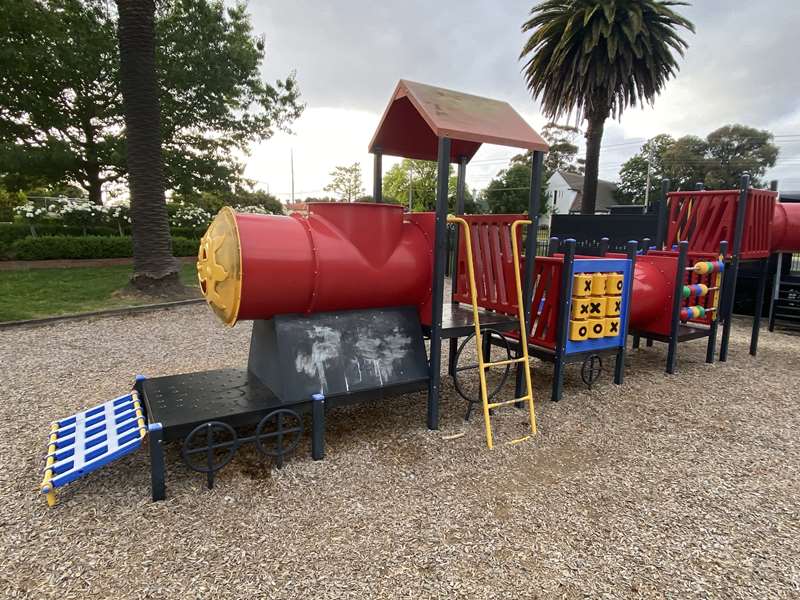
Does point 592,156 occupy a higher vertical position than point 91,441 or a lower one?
higher

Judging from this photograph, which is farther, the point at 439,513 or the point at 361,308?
the point at 361,308

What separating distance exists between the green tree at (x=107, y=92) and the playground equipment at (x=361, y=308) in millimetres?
13080

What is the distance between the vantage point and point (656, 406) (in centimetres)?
511

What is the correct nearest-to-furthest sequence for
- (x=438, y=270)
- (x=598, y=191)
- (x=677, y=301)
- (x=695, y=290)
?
(x=438, y=270)
(x=677, y=301)
(x=695, y=290)
(x=598, y=191)

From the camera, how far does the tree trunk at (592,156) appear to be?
632 inches

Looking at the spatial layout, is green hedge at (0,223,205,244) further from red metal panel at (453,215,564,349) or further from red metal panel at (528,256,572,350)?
red metal panel at (528,256,572,350)

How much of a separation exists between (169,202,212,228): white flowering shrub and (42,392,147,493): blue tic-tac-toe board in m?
17.1

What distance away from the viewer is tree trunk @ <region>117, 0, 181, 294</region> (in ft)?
31.3

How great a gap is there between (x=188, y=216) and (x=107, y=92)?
16.6 ft

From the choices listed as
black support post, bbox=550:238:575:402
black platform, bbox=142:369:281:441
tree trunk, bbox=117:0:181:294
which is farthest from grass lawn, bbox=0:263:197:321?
black support post, bbox=550:238:575:402

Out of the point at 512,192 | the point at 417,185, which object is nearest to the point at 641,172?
the point at 512,192

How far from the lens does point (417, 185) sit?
147 ft

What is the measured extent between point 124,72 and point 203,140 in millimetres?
7483

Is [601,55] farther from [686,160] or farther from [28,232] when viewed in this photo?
[686,160]
